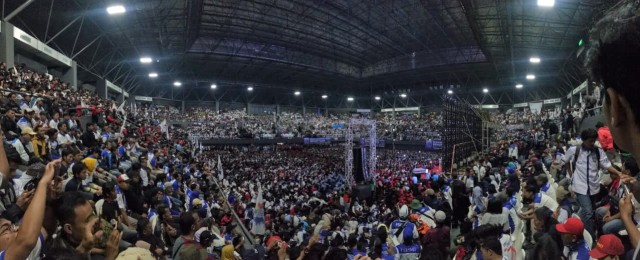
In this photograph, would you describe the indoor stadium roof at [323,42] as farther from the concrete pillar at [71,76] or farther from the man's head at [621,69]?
the man's head at [621,69]

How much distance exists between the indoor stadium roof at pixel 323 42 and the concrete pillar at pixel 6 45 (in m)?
1.77

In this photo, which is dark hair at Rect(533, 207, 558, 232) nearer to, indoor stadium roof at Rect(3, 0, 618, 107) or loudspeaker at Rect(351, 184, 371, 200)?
indoor stadium roof at Rect(3, 0, 618, 107)

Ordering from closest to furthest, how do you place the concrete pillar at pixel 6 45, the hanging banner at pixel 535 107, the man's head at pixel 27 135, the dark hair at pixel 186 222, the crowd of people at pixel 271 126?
the dark hair at pixel 186 222 → the man's head at pixel 27 135 → the concrete pillar at pixel 6 45 → the hanging banner at pixel 535 107 → the crowd of people at pixel 271 126

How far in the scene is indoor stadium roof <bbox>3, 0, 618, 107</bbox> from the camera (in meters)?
22.1

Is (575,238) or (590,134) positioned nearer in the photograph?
(575,238)

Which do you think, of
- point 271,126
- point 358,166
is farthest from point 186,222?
point 271,126

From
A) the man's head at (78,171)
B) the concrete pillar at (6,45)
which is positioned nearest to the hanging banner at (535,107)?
the concrete pillar at (6,45)

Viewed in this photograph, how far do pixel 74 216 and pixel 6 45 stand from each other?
18.8 meters

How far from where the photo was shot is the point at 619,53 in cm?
95

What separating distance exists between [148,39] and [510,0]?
2264 centimetres

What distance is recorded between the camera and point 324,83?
163ft

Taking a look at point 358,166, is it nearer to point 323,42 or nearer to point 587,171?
point 323,42

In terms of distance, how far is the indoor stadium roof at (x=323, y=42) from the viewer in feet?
72.4

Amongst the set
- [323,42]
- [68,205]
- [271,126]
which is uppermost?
[323,42]
